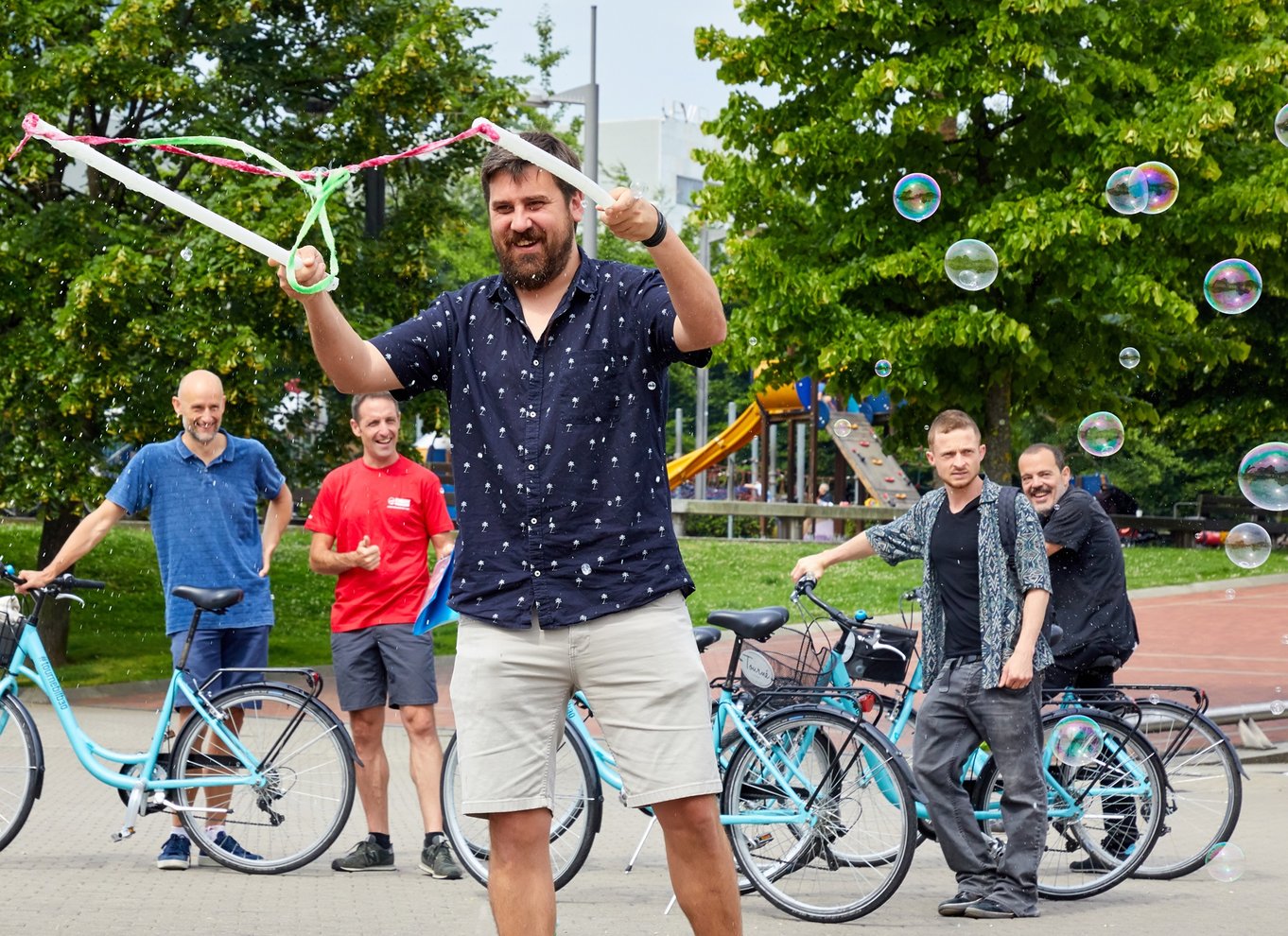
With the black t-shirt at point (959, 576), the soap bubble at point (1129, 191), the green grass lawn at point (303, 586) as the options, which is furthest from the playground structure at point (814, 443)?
the black t-shirt at point (959, 576)

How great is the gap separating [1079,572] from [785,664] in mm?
1456

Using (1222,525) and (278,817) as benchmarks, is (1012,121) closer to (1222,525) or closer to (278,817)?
(278,817)

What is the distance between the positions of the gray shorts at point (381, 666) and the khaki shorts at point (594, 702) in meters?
3.08

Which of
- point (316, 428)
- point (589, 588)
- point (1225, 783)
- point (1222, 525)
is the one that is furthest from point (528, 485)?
point (1222, 525)

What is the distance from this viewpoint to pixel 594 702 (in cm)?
371

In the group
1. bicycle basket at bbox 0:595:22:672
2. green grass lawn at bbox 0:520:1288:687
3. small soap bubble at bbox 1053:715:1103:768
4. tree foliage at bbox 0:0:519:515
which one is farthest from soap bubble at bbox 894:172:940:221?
green grass lawn at bbox 0:520:1288:687

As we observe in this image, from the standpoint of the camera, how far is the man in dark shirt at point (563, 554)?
358 cm

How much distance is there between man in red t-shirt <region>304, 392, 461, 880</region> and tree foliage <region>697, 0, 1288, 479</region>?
7919mm

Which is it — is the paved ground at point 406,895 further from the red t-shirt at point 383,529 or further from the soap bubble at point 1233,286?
the soap bubble at point 1233,286

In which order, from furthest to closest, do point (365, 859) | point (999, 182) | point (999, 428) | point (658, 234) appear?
point (999, 182) → point (999, 428) → point (365, 859) → point (658, 234)

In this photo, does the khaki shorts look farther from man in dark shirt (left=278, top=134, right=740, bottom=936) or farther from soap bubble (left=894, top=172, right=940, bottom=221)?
soap bubble (left=894, top=172, right=940, bottom=221)

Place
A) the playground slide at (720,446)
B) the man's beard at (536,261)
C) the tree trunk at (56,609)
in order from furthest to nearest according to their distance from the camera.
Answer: the playground slide at (720,446) → the tree trunk at (56,609) → the man's beard at (536,261)

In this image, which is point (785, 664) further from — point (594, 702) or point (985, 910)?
point (594, 702)

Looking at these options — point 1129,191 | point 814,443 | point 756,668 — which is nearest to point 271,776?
point 756,668
